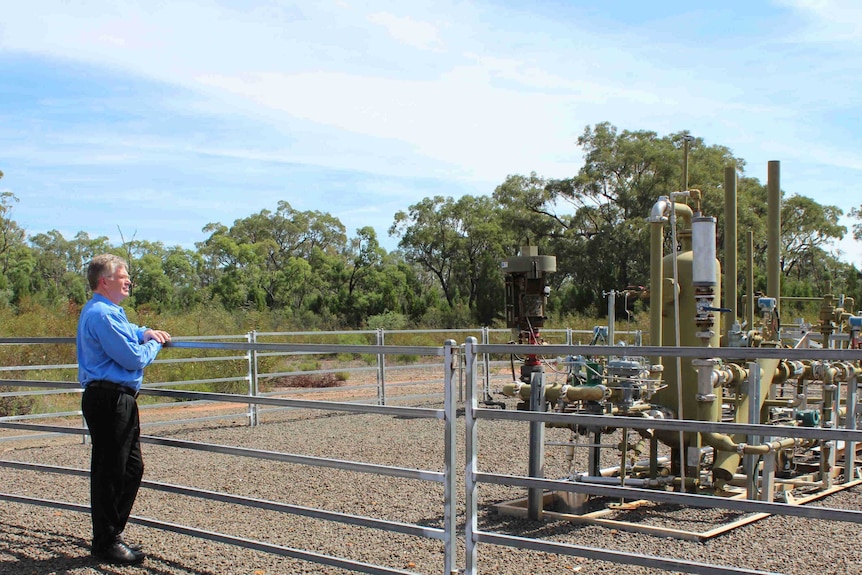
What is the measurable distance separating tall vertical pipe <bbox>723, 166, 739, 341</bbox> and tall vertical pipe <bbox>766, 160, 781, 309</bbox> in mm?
305

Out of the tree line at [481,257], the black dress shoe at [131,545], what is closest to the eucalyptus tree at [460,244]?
the tree line at [481,257]

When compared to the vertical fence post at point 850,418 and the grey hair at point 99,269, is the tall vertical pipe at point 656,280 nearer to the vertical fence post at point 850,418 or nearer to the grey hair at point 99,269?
the vertical fence post at point 850,418

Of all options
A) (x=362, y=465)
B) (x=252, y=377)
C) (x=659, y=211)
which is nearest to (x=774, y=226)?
(x=659, y=211)

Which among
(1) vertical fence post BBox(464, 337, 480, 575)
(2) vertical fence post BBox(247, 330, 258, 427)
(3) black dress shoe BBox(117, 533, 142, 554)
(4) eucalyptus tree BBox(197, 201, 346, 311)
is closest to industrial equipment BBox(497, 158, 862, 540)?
(1) vertical fence post BBox(464, 337, 480, 575)

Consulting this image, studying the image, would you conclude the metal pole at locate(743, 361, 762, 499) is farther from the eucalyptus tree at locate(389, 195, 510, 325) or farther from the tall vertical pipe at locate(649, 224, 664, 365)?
the eucalyptus tree at locate(389, 195, 510, 325)

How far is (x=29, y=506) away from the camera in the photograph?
571cm

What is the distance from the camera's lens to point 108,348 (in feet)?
13.2

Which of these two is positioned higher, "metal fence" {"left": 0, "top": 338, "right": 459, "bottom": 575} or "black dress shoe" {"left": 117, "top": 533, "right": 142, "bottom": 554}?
"metal fence" {"left": 0, "top": 338, "right": 459, "bottom": 575}

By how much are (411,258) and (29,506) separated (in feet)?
129

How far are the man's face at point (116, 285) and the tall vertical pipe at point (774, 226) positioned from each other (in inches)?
198

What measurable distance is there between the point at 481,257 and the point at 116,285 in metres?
37.7

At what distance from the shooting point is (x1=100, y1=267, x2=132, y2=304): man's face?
4.18 metres

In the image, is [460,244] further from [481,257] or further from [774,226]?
[774,226]

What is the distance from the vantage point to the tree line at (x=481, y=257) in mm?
33125
